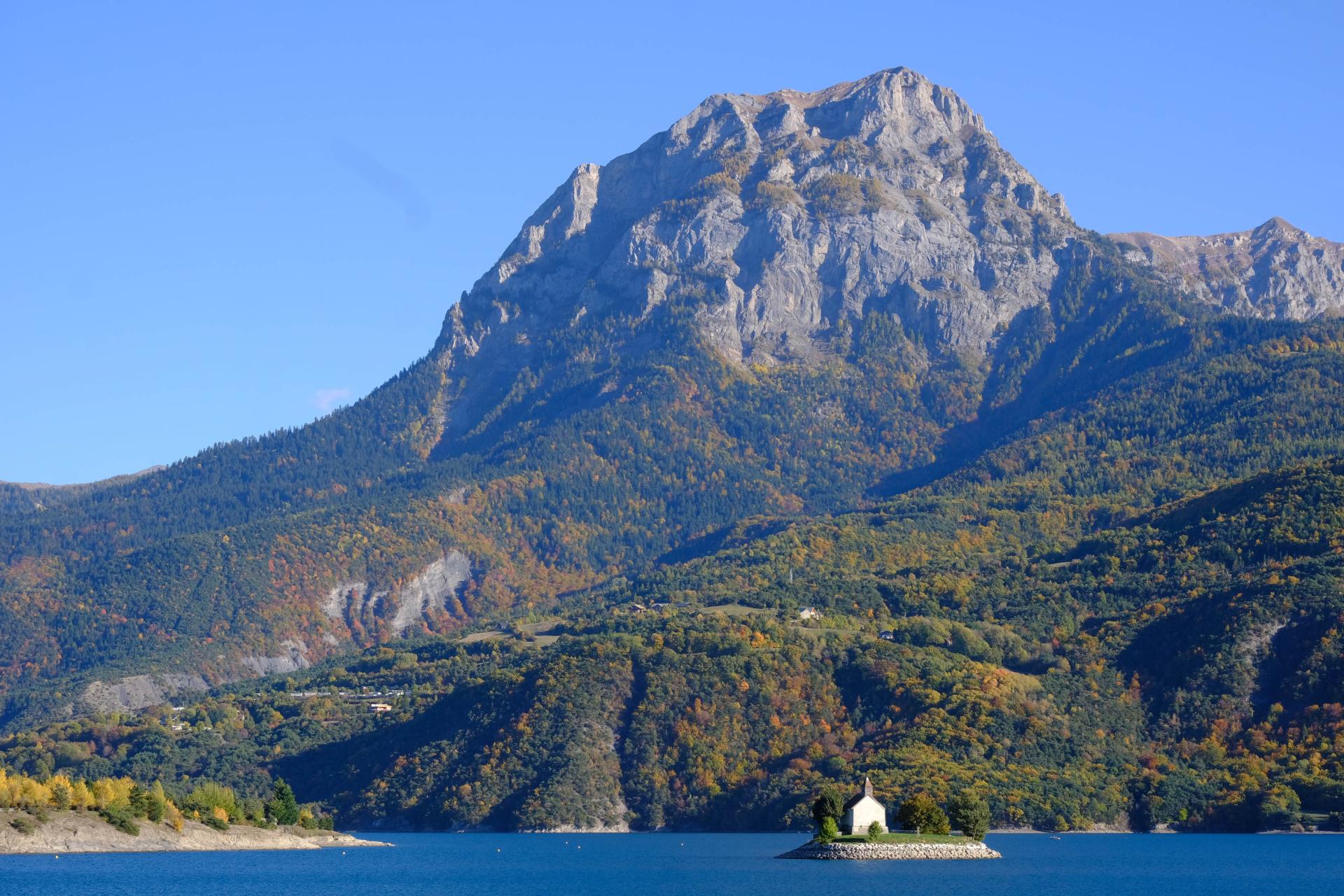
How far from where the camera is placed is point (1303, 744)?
7495 inches

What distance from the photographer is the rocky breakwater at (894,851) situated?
150625 mm

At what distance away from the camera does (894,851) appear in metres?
150

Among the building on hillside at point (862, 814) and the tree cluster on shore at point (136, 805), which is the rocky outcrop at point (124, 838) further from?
the building on hillside at point (862, 814)

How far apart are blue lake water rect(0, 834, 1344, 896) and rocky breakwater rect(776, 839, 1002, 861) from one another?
82cm

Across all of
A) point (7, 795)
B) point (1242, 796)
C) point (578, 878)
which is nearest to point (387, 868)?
point (578, 878)

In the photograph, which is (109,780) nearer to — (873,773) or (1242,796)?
(873,773)

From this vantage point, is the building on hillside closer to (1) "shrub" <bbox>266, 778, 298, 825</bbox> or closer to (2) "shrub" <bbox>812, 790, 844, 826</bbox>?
(2) "shrub" <bbox>812, 790, 844, 826</bbox>

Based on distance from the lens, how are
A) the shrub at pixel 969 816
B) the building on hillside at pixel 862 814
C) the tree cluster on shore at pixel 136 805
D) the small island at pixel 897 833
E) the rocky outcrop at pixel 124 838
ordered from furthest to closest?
the tree cluster on shore at pixel 136 805
the building on hillside at pixel 862 814
the shrub at pixel 969 816
the rocky outcrop at pixel 124 838
the small island at pixel 897 833

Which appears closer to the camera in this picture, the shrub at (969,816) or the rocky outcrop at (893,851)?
the rocky outcrop at (893,851)

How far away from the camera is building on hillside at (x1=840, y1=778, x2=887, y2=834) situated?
157250mm

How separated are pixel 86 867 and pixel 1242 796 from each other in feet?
323

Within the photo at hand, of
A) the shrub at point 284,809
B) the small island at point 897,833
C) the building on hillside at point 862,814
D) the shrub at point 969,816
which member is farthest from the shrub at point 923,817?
the shrub at point 284,809

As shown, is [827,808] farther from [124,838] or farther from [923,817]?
[124,838]

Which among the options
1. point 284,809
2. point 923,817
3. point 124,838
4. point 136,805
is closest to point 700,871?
point 923,817
